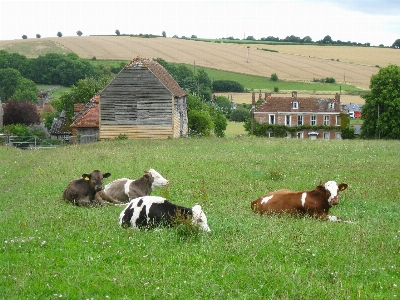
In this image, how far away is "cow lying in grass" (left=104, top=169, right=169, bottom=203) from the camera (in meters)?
18.1

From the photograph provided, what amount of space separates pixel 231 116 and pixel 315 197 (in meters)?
93.9

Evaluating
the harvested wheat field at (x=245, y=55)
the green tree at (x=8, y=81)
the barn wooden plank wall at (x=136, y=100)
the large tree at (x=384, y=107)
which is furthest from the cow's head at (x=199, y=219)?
the green tree at (x=8, y=81)

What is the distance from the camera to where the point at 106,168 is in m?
25.0

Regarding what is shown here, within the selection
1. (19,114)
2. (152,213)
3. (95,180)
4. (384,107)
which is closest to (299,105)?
(384,107)

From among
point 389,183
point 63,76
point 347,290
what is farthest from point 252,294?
point 63,76

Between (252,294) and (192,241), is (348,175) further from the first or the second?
(252,294)

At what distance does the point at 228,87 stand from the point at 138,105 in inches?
2952

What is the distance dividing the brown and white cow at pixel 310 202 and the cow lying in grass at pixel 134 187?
160 inches

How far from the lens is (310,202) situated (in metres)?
15.0

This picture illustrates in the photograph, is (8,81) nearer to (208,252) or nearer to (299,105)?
(299,105)

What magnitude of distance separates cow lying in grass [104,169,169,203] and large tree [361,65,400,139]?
2379 inches

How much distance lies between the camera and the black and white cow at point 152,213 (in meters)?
12.4

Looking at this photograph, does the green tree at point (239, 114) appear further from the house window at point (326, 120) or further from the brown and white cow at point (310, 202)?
the brown and white cow at point (310, 202)

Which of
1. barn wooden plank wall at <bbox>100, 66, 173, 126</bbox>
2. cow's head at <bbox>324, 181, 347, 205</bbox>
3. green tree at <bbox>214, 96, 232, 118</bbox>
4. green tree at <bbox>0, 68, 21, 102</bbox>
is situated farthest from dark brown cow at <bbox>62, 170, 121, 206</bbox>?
green tree at <bbox>0, 68, 21, 102</bbox>
